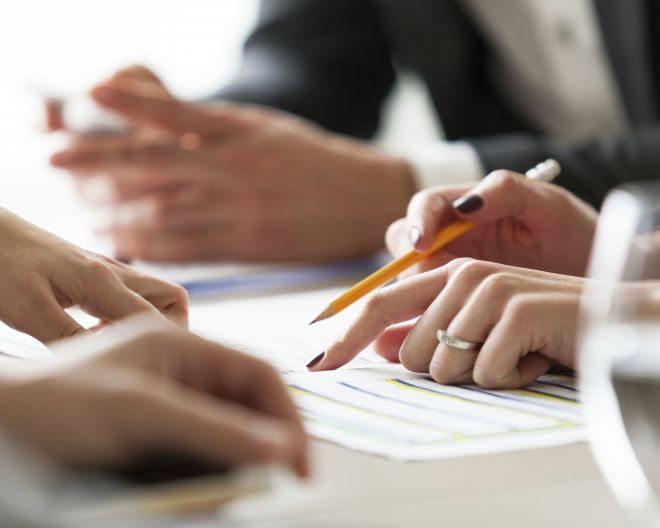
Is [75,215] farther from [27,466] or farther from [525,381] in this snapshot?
[27,466]

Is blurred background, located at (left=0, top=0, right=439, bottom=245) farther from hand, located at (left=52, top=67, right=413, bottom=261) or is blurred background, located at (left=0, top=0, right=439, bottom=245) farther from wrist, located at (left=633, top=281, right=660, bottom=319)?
wrist, located at (left=633, top=281, right=660, bottom=319)

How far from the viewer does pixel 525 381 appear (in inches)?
20.8

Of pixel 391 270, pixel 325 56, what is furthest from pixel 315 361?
pixel 325 56

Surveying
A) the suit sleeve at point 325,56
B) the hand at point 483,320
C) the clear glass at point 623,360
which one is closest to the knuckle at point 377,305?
the hand at point 483,320

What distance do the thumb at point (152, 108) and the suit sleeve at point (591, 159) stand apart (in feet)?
1.06

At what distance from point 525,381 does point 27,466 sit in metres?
0.30

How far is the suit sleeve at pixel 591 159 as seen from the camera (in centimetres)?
104

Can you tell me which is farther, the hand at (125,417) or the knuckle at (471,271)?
the knuckle at (471,271)

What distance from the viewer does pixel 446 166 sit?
108 cm

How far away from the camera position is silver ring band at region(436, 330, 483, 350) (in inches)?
20.6

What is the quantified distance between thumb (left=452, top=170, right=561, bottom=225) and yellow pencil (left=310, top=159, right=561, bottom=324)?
0.01 metres

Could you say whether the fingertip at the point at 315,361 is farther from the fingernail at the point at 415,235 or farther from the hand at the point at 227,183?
the hand at the point at 227,183

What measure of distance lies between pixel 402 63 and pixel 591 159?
1.90ft

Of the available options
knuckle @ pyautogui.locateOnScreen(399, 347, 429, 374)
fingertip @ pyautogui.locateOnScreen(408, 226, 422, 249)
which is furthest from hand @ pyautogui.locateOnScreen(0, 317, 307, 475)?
fingertip @ pyautogui.locateOnScreen(408, 226, 422, 249)
